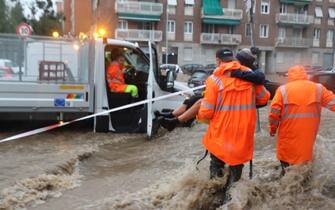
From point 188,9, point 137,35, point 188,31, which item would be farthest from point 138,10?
point 188,31

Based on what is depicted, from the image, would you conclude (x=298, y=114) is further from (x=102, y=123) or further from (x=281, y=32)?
(x=281, y=32)

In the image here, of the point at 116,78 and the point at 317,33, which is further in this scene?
the point at 317,33

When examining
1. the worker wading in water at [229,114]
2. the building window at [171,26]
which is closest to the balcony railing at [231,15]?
the building window at [171,26]

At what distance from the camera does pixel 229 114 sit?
13.6 feet

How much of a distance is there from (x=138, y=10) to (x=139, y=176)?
145ft

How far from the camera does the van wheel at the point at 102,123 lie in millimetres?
9391

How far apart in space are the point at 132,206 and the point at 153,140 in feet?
13.7

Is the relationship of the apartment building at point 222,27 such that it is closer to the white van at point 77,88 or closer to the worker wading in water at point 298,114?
the white van at point 77,88

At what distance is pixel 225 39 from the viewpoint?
2115 inches

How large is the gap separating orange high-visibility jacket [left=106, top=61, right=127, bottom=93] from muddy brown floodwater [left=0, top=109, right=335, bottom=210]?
3.21 feet

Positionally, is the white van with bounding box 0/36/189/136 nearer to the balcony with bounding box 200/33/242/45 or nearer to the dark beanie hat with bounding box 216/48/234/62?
the dark beanie hat with bounding box 216/48/234/62

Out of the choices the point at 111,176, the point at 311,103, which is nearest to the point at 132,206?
Result: the point at 111,176

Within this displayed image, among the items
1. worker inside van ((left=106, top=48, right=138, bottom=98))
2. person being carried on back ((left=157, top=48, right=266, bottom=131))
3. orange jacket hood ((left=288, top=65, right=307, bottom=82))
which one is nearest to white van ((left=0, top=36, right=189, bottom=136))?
worker inside van ((left=106, top=48, right=138, bottom=98))

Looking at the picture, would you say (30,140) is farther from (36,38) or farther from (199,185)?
(199,185)
